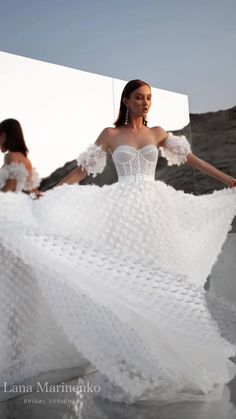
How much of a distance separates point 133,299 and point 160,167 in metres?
3.55

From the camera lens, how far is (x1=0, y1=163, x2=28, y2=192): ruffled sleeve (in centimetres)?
278

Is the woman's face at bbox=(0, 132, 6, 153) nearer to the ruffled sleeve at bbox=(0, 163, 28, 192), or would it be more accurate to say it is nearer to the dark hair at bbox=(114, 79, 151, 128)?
the ruffled sleeve at bbox=(0, 163, 28, 192)

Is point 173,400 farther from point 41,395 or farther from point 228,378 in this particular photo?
point 41,395

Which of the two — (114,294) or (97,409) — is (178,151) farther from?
(97,409)

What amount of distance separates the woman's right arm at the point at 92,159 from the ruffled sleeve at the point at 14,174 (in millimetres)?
632

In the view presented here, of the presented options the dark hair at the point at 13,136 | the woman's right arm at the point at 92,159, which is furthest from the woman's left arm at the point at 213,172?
the dark hair at the point at 13,136

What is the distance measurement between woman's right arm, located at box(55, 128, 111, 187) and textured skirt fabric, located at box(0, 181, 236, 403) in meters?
0.38

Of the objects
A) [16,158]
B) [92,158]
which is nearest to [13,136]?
[16,158]

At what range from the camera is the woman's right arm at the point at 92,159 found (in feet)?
7.13

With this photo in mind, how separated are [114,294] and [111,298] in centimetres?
1

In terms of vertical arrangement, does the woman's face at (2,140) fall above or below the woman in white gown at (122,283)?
above

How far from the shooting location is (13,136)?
10.5 ft

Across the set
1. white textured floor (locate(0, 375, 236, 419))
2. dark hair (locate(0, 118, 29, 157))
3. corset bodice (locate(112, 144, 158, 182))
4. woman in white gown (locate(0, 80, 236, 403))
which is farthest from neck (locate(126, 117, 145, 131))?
white textured floor (locate(0, 375, 236, 419))

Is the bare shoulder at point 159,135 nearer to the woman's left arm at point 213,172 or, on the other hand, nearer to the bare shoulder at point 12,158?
the woman's left arm at point 213,172
